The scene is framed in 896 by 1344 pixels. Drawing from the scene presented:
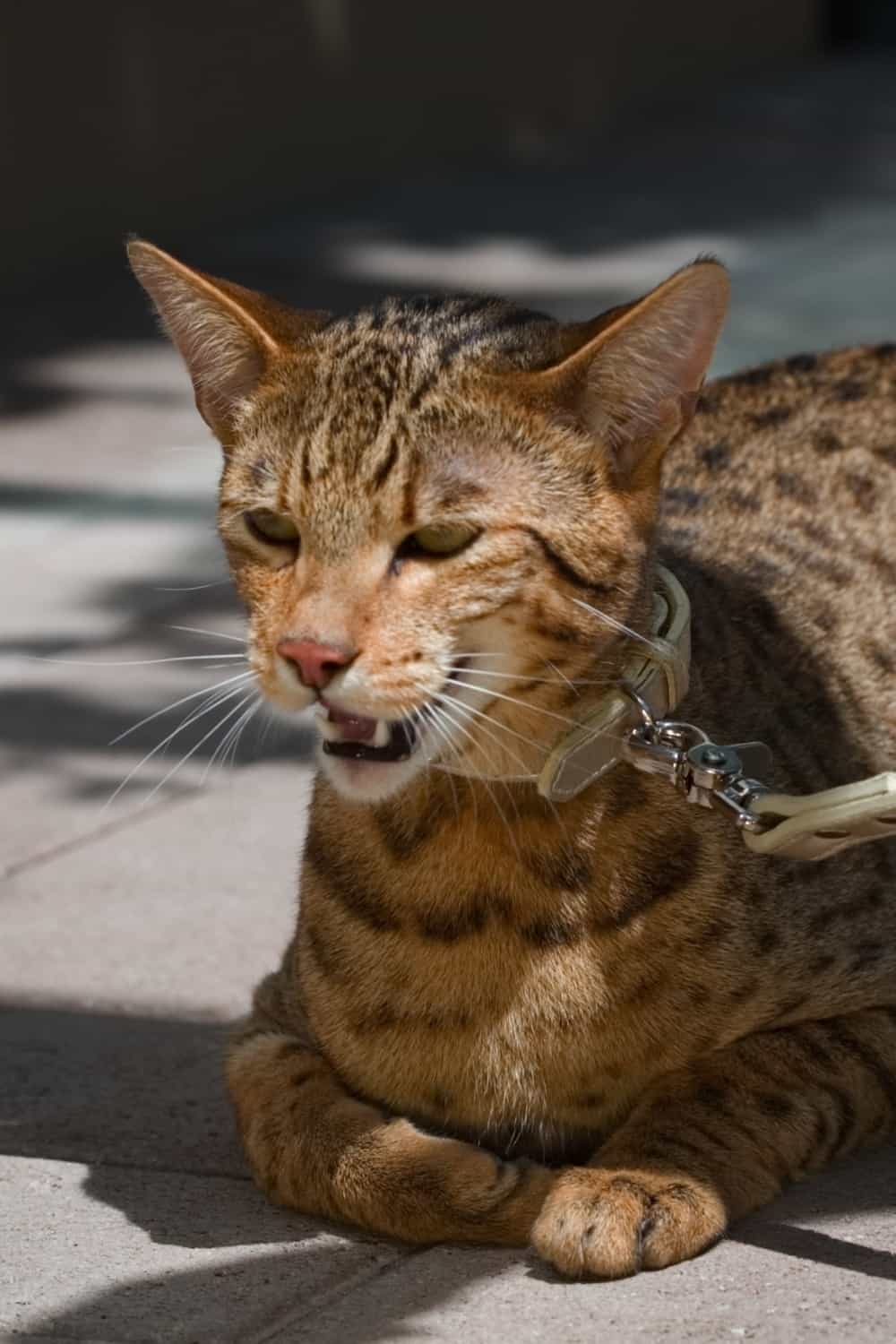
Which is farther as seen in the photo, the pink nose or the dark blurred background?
the dark blurred background

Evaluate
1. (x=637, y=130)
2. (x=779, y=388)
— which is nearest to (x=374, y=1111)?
(x=779, y=388)

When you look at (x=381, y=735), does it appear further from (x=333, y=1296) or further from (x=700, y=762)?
(x=333, y=1296)

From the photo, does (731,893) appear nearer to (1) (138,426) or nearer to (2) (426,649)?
(2) (426,649)

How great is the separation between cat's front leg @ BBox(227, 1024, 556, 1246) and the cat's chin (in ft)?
1.80

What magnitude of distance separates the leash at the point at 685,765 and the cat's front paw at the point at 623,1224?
528mm

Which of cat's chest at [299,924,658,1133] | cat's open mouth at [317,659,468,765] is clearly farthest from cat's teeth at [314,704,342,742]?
cat's chest at [299,924,658,1133]

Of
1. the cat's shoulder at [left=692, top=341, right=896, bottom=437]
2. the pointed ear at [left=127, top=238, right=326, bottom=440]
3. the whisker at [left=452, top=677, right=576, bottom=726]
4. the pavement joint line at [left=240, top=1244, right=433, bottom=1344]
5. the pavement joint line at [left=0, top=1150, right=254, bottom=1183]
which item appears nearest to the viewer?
the pavement joint line at [left=240, top=1244, right=433, bottom=1344]

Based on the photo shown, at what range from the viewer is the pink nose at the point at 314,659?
3.38 m

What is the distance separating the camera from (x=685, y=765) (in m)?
3.63

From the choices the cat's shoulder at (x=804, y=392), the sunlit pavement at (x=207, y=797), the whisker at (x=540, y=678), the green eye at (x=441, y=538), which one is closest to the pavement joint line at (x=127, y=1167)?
the sunlit pavement at (x=207, y=797)

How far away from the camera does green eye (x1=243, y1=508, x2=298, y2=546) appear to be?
11.9ft

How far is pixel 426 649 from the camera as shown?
11.3ft

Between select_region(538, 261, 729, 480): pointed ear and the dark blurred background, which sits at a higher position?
the dark blurred background

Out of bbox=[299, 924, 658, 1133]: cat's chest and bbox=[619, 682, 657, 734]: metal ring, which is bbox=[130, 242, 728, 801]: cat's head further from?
bbox=[299, 924, 658, 1133]: cat's chest
